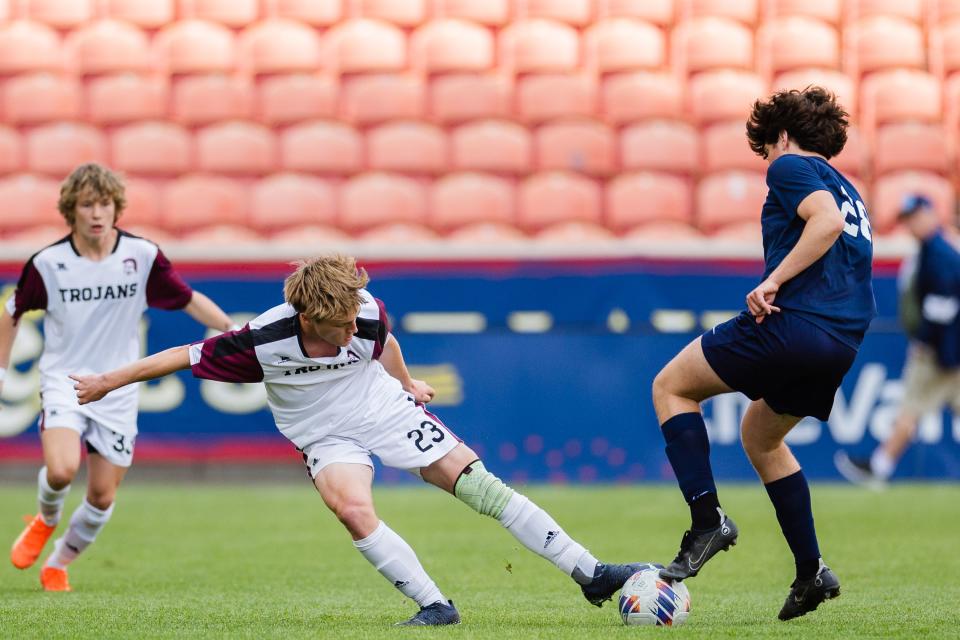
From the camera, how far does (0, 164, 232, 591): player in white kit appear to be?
6.68 meters

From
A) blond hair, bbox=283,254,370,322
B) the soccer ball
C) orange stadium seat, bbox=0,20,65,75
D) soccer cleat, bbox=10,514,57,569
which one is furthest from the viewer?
orange stadium seat, bbox=0,20,65,75

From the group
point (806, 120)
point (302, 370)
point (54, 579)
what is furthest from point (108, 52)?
point (806, 120)

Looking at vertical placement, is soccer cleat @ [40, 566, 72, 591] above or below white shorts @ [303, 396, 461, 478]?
below

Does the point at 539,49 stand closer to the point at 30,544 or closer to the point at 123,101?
the point at 123,101

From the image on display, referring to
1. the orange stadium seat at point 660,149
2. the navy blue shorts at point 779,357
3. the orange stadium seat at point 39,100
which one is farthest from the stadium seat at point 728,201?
the navy blue shorts at point 779,357

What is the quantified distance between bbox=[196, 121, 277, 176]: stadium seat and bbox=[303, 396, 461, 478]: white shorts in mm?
9201

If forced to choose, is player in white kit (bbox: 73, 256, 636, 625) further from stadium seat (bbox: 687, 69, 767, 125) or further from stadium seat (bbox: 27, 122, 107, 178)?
stadium seat (bbox: 687, 69, 767, 125)

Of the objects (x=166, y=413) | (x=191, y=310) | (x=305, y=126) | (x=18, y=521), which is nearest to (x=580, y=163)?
(x=305, y=126)

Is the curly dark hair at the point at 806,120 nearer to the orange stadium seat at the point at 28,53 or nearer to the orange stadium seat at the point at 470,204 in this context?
the orange stadium seat at the point at 470,204

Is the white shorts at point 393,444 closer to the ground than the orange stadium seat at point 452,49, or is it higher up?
closer to the ground

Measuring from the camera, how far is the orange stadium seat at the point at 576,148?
1405cm

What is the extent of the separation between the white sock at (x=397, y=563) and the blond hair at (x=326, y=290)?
796 millimetres

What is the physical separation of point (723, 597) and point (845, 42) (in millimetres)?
10570

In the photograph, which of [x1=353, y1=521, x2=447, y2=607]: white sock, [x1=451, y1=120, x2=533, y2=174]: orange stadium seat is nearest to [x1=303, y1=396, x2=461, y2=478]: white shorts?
[x1=353, y1=521, x2=447, y2=607]: white sock
